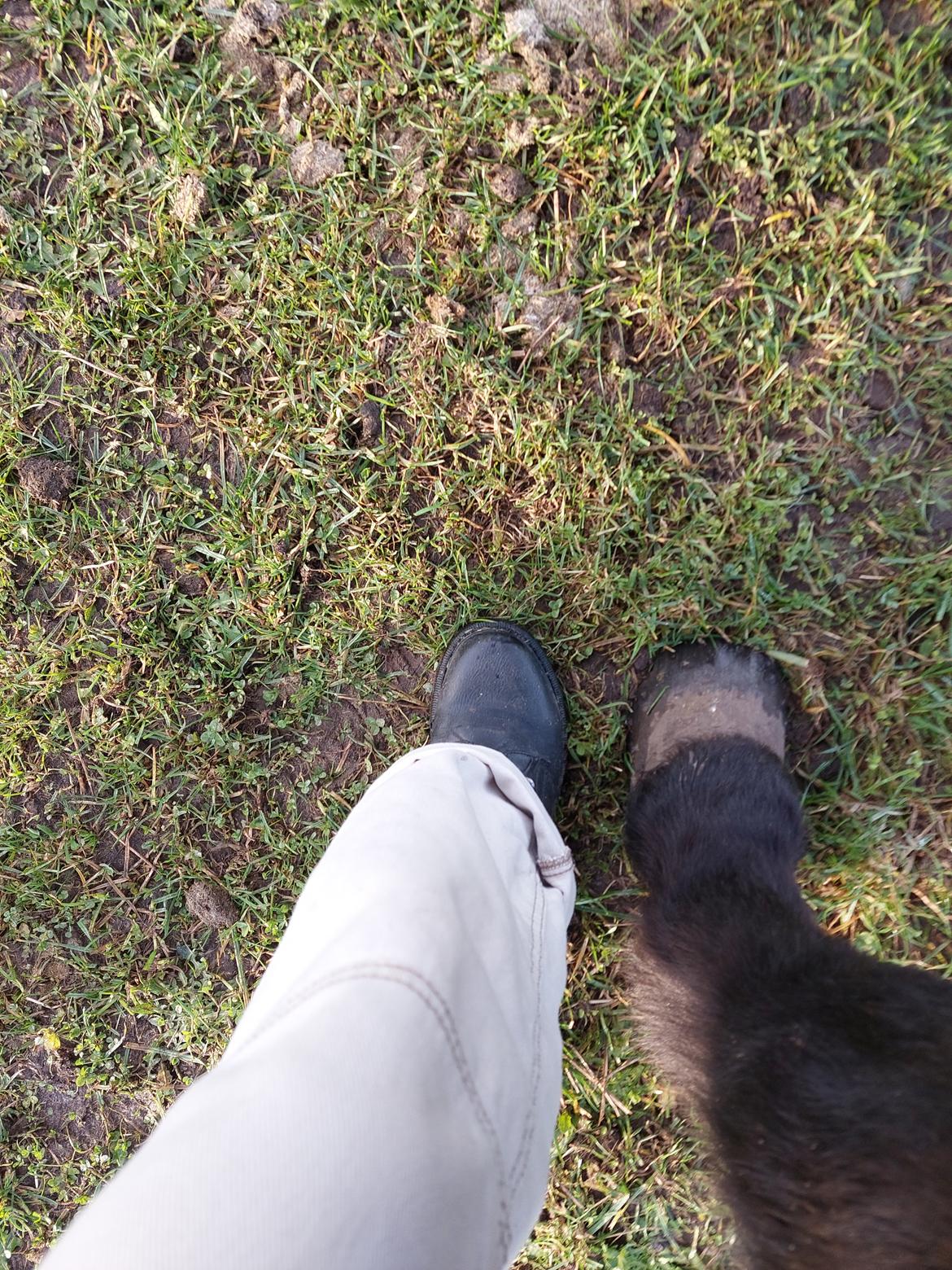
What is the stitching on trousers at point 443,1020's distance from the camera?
1051 mm

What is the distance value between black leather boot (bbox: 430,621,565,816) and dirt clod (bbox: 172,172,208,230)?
129 centimetres

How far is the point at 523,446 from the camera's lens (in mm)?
1937

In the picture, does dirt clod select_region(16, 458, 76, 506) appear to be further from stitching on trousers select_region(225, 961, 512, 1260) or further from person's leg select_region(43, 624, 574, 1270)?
stitching on trousers select_region(225, 961, 512, 1260)

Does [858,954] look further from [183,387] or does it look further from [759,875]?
[183,387]

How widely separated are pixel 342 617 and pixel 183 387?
76 cm

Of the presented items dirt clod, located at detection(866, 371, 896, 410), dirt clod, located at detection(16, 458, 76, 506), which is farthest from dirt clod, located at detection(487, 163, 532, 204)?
dirt clod, located at detection(16, 458, 76, 506)

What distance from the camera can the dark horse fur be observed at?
91 centimetres

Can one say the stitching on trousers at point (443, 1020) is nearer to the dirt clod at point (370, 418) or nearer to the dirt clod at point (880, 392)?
the dirt clod at point (370, 418)

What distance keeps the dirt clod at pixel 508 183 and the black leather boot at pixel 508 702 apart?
1038mm

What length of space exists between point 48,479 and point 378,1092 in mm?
1871

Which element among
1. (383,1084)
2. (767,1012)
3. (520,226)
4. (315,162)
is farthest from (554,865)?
(315,162)

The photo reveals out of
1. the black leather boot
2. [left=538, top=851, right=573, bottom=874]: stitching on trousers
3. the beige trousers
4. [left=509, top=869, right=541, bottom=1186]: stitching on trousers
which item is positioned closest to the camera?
the beige trousers

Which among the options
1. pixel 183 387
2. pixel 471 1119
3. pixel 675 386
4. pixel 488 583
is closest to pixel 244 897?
pixel 488 583

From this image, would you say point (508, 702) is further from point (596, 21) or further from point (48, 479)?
point (596, 21)
